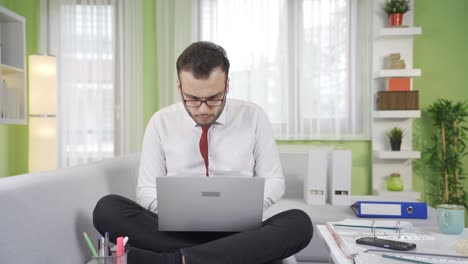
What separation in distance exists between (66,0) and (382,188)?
10.4 ft

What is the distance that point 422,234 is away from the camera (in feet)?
4.78

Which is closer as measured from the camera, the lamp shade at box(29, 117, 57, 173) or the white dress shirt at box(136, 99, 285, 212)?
the white dress shirt at box(136, 99, 285, 212)

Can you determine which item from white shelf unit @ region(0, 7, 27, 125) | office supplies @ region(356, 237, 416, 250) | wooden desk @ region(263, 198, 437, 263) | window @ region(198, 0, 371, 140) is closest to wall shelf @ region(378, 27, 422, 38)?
window @ region(198, 0, 371, 140)

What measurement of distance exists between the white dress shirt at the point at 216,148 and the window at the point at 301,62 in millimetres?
2067

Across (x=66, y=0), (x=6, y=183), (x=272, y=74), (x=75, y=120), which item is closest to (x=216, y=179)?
(x=6, y=183)

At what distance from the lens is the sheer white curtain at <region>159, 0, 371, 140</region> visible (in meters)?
4.10

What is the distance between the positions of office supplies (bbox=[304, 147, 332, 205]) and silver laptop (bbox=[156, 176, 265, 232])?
1.49 m

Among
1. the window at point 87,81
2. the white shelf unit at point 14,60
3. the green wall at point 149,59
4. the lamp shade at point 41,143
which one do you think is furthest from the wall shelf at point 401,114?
the white shelf unit at point 14,60

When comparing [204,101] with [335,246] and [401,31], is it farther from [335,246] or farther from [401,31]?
[401,31]

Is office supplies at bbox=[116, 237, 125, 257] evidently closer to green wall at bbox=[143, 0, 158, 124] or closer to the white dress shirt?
the white dress shirt

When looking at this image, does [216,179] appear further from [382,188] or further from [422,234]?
[382,188]

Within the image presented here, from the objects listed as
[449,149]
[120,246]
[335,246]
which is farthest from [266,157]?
[449,149]

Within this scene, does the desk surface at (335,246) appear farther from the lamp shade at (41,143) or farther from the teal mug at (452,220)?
the lamp shade at (41,143)

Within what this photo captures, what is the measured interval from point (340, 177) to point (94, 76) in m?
2.39
